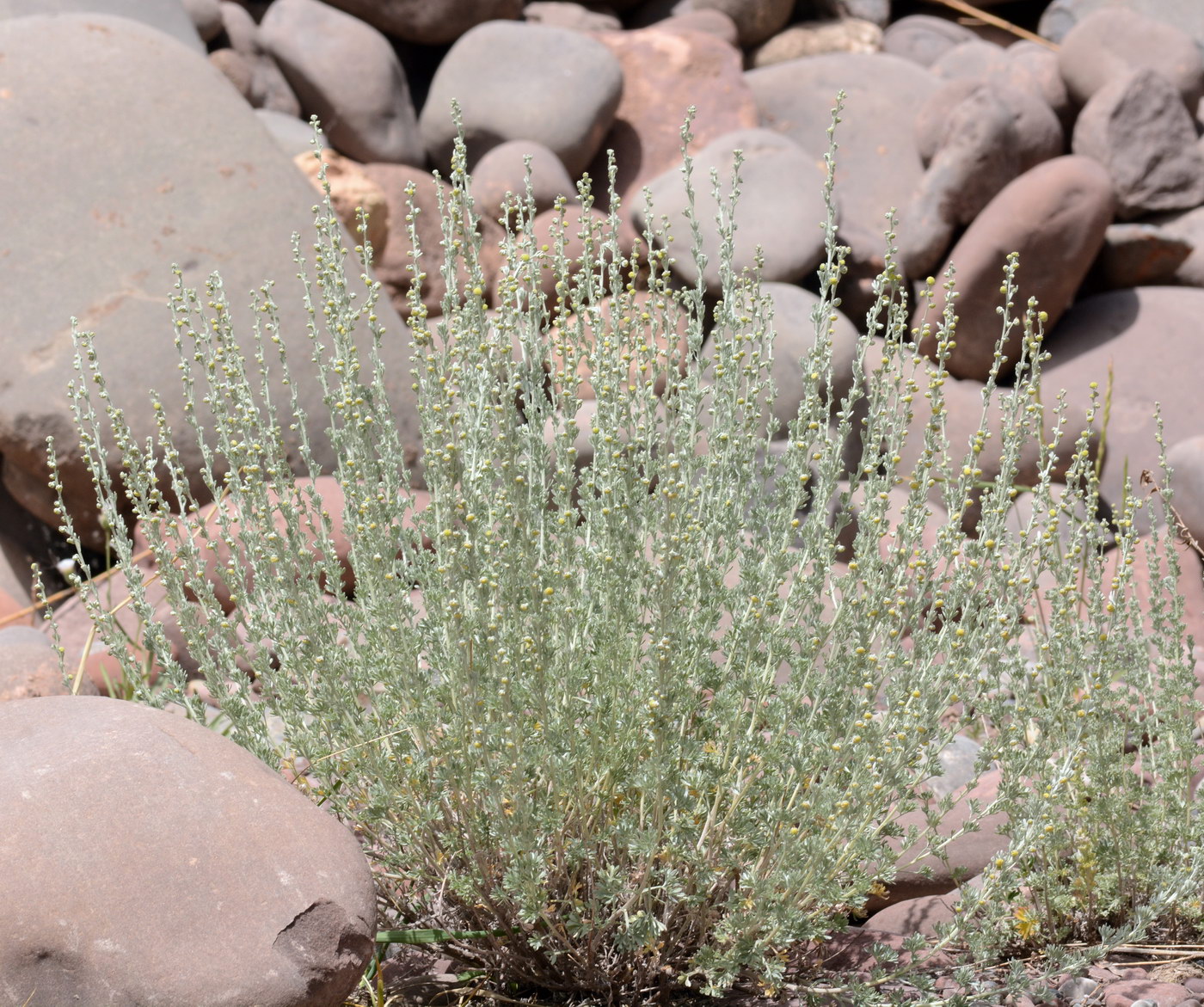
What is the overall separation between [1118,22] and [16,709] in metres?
7.66

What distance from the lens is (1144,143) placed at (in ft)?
24.1

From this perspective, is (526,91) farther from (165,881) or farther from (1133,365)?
(165,881)

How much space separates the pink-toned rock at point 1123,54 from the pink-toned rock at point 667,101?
2.04m

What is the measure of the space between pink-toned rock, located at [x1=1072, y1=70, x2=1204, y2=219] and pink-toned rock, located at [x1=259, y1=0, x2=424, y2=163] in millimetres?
4211

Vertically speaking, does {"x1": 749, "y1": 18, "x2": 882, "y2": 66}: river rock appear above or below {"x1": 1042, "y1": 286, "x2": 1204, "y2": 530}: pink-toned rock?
above

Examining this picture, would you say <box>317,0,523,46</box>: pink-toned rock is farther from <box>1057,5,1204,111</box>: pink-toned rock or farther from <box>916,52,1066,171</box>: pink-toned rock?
<box>1057,5,1204,111</box>: pink-toned rock

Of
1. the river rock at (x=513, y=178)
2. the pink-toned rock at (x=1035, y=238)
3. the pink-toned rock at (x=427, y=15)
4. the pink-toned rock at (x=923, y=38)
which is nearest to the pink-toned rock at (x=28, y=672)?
the river rock at (x=513, y=178)

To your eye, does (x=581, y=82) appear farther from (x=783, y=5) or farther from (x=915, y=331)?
(x=915, y=331)

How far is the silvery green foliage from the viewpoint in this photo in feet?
7.58

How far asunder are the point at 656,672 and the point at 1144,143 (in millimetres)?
6465

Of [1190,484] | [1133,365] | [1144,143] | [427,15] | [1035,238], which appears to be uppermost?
[427,15]

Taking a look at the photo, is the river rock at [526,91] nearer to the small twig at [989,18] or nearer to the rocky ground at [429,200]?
the rocky ground at [429,200]

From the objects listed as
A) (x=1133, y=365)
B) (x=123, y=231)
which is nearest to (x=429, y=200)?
(x=123, y=231)

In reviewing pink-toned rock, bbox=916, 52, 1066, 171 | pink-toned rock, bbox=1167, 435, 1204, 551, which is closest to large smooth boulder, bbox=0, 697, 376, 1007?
pink-toned rock, bbox=1167, 435, 1204, 551
